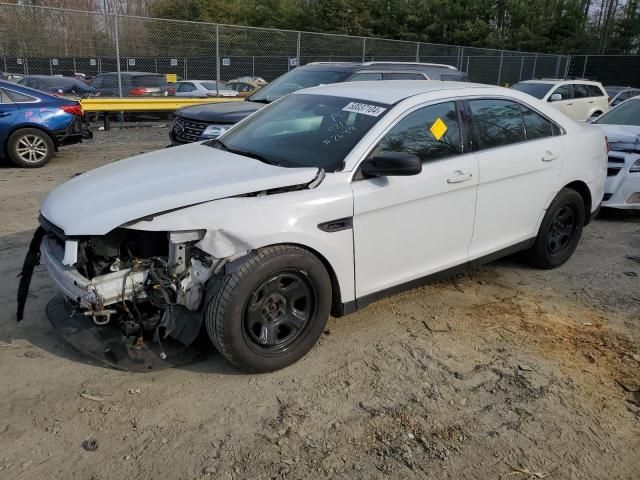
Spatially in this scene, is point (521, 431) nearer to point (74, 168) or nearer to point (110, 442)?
point (110, 442)

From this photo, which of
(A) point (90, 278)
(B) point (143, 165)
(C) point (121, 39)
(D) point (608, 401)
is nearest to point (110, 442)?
(A) point (90, 278)

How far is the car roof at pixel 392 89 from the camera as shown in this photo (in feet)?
13.0

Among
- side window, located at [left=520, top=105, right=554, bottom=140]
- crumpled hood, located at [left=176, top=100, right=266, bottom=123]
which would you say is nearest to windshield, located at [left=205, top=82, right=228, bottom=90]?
crumpled hood, located at [left=176, top=100, right=266, bottom=123]

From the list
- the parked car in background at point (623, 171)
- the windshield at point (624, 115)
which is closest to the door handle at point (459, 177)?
the parked car in background at point (623, 171)

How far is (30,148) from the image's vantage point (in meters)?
9.30

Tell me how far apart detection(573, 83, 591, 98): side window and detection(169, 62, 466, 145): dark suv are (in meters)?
5.98

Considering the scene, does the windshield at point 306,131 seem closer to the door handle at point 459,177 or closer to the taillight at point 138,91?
the door handle at point 459,177

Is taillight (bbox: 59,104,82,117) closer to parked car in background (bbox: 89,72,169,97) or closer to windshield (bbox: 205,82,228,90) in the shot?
parked car in background (bbox: 89,72,169,97)

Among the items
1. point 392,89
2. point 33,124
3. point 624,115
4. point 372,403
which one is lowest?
point 372,403

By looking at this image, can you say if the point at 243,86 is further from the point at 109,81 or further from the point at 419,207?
the point at 419,207

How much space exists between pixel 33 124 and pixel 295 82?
14.8 ft

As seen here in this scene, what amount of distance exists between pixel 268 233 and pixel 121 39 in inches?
522

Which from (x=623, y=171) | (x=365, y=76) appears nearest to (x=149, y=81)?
(x=365, y=76)

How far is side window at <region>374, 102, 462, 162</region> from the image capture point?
3717 millimetres
